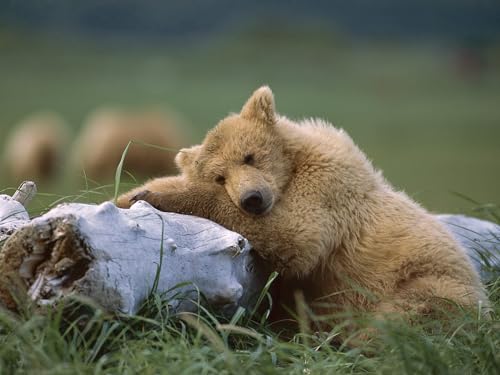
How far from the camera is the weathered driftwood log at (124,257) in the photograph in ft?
12.1

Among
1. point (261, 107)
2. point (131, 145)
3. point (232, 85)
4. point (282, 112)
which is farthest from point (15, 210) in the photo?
point (232, 85)

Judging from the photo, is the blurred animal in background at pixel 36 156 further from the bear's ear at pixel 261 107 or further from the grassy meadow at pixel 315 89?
the bear's ear at pixel 261 107

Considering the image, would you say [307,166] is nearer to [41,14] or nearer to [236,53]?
[236,53]

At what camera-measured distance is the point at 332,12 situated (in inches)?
3971

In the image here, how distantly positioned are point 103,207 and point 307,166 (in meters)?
1.40

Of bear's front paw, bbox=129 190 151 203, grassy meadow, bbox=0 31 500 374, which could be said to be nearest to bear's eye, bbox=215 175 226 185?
bear's front paw, bbox=129 190 151 203

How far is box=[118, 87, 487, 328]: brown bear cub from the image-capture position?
14.9ft

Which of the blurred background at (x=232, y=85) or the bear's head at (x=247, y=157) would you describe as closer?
the bear's head at (x=247, y=157)

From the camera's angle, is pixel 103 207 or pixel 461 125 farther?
pixel 461 125

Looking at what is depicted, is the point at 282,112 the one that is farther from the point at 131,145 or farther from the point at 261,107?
the point at 261,107

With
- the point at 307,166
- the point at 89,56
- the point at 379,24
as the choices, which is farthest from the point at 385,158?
the point at 379,24

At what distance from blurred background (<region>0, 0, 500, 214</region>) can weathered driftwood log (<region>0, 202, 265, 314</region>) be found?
64 cm

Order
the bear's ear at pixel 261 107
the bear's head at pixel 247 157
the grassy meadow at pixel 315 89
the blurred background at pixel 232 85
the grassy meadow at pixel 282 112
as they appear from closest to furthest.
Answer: the grassy meadow at pixel 282 112, the bear's head at pixel 247 157, the bear's ear at pixel 261 107, the blurred background at pixel 232 85, the grassy meadow at pixel 315 89

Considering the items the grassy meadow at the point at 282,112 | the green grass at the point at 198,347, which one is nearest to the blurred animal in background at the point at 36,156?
the grassy meadow at the point at 282,112
